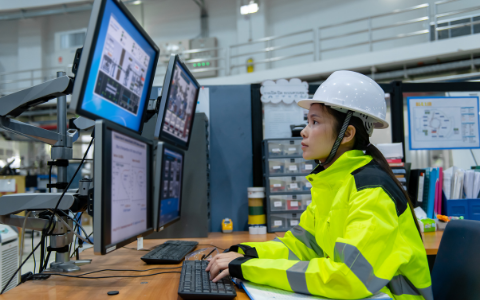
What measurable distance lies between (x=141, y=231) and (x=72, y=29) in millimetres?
8829

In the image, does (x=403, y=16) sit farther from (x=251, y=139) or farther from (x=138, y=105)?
(x=138, y=105)

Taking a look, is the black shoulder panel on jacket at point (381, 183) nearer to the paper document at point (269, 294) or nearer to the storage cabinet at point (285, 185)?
the paper document at point (269, 294)

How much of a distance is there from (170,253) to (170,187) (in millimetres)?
297

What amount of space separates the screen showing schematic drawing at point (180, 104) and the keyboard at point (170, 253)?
505mm

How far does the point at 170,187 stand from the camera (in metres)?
1.53

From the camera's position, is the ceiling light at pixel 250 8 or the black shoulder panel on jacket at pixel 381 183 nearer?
the black shoulder panel on jacket at pixel 381 183

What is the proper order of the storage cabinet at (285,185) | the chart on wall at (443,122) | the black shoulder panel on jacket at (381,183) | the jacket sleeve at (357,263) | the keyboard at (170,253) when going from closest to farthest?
the jacket sleeve at (357,263), the black shoulder panel on jacket at (381,183), the keyboard at (170,253), the storage cabinet at (285,185), the chart on wall at (443,122)

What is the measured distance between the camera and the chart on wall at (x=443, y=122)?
2.40m

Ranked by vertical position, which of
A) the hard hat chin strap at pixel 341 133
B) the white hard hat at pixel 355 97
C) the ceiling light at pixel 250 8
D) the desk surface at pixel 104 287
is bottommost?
the desk surface at pixel 104 287

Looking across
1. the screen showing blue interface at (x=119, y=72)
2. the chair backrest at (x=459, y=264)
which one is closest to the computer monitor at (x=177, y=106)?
the screen showing blue interface at (x=119, y=72)

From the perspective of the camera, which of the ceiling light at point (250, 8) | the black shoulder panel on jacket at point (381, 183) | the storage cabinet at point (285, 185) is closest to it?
the black shoulder panel on jacket at point (381, 183)

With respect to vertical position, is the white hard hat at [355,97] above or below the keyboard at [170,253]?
above

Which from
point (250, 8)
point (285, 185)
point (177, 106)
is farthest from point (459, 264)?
point (250, 8)

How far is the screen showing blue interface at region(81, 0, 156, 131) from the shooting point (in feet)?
3.16
